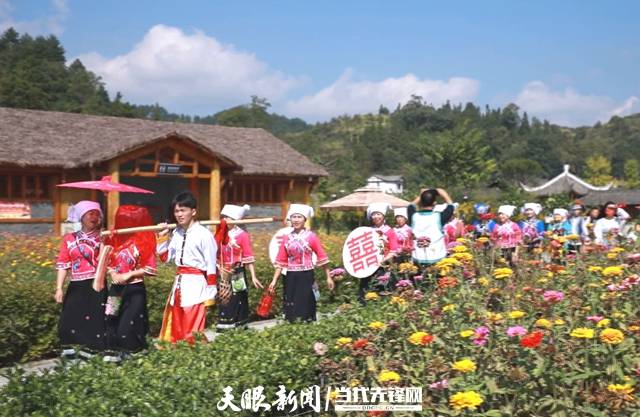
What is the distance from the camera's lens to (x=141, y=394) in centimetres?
371

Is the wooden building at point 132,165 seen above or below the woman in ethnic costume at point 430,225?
above

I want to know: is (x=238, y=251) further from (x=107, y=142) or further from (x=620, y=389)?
(x=107, y=142)

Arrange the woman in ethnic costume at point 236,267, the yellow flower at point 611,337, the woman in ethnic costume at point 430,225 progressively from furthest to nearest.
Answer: the woman in ethnic costume at point 236,267 < the woman in ethnic costume at point 430,225 < the yellow flower at point 611,337

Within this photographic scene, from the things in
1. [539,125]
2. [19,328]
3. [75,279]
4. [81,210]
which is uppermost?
[539,125]

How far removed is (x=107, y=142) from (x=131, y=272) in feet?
53.6

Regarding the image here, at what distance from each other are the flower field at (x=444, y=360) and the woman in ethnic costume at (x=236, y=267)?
2632mm

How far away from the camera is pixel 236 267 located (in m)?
8.27

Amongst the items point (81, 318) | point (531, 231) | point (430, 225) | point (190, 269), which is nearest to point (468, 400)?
point (190, 269)

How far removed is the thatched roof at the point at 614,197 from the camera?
40003 mm

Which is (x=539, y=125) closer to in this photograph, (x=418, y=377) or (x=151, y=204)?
(x=151, y=204)

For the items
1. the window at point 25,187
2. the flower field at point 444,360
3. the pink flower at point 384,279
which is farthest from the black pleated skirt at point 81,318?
the window at point 25,187

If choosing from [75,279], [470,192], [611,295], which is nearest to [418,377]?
[611,295]

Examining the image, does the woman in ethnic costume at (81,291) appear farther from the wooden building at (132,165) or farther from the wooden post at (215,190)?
the wooden post at (215,190)

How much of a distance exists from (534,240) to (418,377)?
15.8 ft
